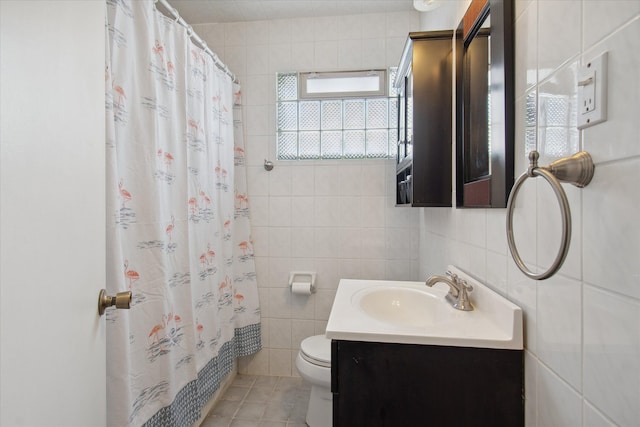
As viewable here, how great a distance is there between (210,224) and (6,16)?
4.21 ft

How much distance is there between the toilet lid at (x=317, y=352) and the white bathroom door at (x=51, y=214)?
1.04 metres

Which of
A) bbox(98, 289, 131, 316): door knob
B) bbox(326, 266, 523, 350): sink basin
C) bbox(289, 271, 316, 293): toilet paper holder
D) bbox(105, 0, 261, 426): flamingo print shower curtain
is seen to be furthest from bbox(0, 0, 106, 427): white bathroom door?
bbox(289, 271, 316, 293): toilet paper holder

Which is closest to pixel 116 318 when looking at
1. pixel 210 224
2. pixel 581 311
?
pixel 210 224

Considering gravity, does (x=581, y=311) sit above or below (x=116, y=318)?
above

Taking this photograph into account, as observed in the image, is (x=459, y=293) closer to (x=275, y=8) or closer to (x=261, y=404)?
(x=261, y=404)

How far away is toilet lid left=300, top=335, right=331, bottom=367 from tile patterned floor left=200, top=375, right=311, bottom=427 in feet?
1.32

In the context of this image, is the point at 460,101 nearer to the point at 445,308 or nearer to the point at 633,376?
the point at 445,308

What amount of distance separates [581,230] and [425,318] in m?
0.80

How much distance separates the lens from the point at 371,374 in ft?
2.93

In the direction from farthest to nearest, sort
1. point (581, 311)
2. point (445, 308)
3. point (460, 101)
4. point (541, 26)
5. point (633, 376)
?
point (460, 101), point (445, 308), point (541, 26), point (581, 311), point (633, 376)

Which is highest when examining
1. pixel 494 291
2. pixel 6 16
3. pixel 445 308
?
pixel 6 16

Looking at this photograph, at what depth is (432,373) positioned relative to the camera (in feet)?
2.85

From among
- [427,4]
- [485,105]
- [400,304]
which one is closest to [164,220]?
[400,304]

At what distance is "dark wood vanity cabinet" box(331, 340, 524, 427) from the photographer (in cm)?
84
